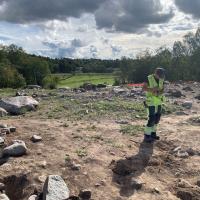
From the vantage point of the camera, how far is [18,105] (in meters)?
15.9

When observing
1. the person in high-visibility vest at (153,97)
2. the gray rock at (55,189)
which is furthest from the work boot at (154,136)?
the gray rock at (55,189)

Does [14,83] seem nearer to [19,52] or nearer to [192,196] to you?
[19,52]

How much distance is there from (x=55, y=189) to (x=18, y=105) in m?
7.64

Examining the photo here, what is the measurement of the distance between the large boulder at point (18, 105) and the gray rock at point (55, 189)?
711cm

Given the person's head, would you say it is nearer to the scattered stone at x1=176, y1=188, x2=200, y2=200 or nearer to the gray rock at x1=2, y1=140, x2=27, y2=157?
the scattered stone at x1=176, y1=188, x2=200, y2=200

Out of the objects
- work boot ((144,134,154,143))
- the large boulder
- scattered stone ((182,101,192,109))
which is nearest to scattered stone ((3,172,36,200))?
work boot ((144,134,154,143))

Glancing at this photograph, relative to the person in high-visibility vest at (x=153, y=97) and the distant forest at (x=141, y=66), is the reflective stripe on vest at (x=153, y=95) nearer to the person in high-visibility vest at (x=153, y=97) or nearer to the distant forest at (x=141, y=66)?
the person in high-visibility vest at (x=153, y=97)

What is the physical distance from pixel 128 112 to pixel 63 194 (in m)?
8.29

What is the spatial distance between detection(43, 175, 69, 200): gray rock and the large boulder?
23.3 ft

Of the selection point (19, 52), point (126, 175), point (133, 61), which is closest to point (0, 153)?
point (126, 175)

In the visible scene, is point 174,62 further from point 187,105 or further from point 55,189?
point 55,189

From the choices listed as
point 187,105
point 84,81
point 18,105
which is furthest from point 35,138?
point 84,81

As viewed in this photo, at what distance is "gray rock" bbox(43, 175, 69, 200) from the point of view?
856 centimetres

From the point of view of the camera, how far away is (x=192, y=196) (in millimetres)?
9453
